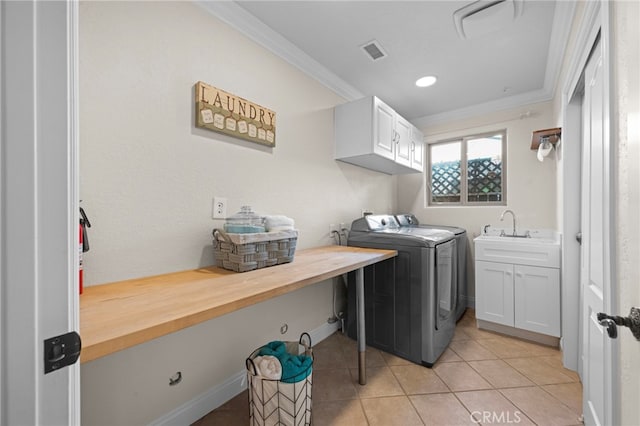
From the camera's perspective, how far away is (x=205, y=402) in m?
1.46

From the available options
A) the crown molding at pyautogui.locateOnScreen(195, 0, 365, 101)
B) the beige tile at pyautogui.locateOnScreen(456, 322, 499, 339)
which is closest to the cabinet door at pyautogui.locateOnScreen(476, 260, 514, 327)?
the beige tile at pyautogui.locateOnScreen(456, 322, 499, 339)

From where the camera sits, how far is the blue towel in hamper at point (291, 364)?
128 cm

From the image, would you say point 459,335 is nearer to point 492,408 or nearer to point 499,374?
point 499,374

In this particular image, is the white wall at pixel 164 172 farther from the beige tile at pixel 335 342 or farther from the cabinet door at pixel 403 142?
the cabinet door at pixel 403 142

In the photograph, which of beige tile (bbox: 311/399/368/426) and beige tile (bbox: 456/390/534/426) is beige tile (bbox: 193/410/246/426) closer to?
beige tile (bbox: 311/399/368/426)

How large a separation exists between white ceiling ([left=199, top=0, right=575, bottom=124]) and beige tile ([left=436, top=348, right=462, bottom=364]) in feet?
7.69

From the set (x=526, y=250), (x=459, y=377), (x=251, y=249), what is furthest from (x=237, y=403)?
(x=526, y=250)

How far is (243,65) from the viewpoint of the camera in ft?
5.63

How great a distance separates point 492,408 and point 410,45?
7.91 ft

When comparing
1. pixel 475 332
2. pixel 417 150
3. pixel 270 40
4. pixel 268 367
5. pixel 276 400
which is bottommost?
pixel 475 332

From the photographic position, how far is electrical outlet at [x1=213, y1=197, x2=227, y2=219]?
5.13 feet

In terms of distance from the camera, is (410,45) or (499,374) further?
(410,45)

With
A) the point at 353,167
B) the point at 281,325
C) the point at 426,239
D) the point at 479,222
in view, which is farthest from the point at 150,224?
the point at 479,222

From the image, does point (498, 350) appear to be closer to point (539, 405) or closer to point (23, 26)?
point (539, 405)
